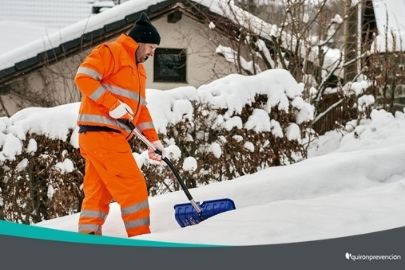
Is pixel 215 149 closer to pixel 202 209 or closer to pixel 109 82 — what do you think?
pixel 202 209

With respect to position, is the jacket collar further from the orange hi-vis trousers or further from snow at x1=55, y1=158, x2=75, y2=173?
snow at x1=55, y1=158, x2=75, y2=173

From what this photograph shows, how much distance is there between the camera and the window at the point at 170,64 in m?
14.0

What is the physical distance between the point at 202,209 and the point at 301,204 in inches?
36.4

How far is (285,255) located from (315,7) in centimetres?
856

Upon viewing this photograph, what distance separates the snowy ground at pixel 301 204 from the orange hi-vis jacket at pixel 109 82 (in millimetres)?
885

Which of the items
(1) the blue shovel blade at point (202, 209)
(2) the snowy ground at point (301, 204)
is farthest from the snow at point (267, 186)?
(1) the blue shovel blade at point (202, 209)

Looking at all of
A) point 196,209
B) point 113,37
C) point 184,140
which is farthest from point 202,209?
point 113,37

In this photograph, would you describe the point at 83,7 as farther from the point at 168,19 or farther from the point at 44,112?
the point at 44,112

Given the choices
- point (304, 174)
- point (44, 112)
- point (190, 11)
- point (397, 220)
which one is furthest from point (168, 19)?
point (397, 220)

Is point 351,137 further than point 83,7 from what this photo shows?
No

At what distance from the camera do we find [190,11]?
1350cm

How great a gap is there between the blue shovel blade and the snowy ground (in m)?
0.12

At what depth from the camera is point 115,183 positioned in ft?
16.3

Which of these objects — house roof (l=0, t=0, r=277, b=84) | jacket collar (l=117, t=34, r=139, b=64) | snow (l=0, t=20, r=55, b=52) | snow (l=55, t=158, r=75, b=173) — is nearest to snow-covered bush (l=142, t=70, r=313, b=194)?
snow (l=55, t=158, r=75, b=173)
